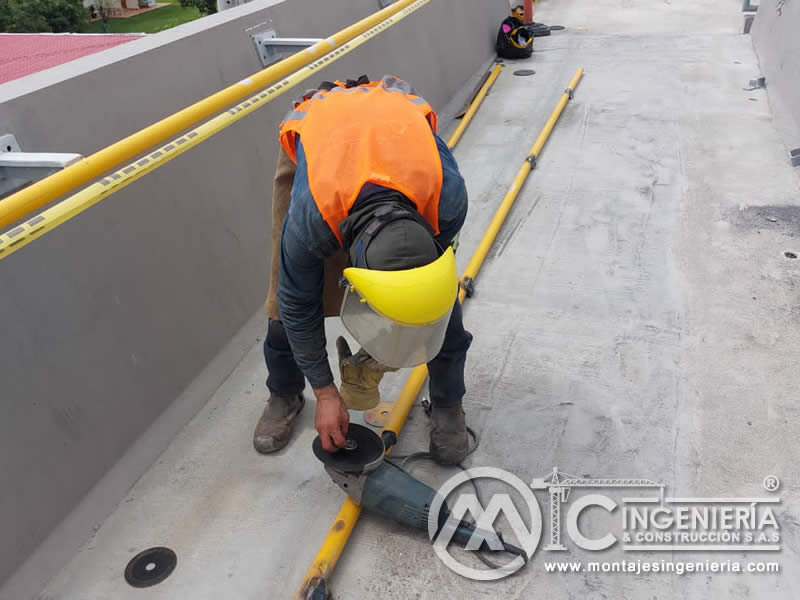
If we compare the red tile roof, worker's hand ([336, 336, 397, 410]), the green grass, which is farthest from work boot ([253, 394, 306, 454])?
the green grass

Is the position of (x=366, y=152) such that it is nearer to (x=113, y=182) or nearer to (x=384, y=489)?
(x=113, y=182)

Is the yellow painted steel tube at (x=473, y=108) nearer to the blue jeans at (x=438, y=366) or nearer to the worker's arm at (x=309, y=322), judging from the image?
the blue jeans at (x=438, y=366)

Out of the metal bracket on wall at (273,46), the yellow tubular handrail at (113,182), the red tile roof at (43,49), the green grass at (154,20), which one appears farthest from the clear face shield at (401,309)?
the green grass at (154,20)

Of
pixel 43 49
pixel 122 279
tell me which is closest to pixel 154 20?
pixel 43 49

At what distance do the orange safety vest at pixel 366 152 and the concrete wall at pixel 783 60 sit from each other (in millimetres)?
4250

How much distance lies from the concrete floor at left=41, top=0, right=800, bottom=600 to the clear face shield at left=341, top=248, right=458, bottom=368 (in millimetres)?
919

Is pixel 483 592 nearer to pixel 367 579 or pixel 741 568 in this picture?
pixel 367 579

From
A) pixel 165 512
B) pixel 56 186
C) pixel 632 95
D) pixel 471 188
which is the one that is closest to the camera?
pixel 56 186

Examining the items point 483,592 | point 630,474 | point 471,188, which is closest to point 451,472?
point 483,592

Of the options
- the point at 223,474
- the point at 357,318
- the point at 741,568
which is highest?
the point at 357,318

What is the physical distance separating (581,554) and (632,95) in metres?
5.19

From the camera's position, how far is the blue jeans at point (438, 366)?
2.41 metres

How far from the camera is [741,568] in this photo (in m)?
2.14

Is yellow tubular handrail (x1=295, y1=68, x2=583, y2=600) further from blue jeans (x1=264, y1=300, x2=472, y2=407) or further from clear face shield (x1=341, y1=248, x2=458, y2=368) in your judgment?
clear face shield (x1=341, y1=248, x2=458, y2=368)
